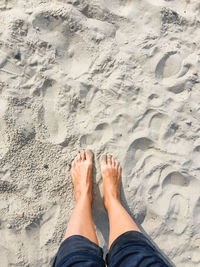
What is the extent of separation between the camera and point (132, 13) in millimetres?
1613

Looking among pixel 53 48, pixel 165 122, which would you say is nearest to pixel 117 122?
pixel 165 122

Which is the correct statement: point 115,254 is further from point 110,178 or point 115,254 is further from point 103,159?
point 103,159

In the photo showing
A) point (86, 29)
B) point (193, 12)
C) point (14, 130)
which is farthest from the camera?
point (193, 12)

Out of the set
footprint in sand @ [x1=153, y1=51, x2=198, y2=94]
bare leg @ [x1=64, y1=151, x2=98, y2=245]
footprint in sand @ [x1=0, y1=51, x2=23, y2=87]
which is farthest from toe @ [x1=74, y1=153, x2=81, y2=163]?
footprint in sand @ [x1=153, y1=51, x2=198, y2=94]

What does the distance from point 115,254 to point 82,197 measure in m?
0.43

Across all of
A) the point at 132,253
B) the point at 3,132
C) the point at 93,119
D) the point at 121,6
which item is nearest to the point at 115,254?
the point at 132,253

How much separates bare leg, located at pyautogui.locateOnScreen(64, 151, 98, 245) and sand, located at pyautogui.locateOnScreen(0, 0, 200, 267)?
62 mm

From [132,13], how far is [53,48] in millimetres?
621

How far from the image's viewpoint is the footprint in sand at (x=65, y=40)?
154 cm

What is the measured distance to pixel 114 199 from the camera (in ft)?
4.93

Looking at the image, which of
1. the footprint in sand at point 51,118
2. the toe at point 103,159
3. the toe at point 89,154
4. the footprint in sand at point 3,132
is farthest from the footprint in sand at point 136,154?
the footprint in sand at point 3,132

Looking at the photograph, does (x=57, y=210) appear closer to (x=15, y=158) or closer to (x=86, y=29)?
(x=15, y=158)

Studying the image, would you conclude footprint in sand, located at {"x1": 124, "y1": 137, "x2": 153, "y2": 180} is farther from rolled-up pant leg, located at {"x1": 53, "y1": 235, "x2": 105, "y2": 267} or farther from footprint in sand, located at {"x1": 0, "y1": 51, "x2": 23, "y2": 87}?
footprint in sand, located at {"x1": 0, "y1": 51, "x2": 23, "y2": 87}

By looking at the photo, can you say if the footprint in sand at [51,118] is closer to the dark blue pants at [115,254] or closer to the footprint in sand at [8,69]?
the footprint in sand at [8,69]
